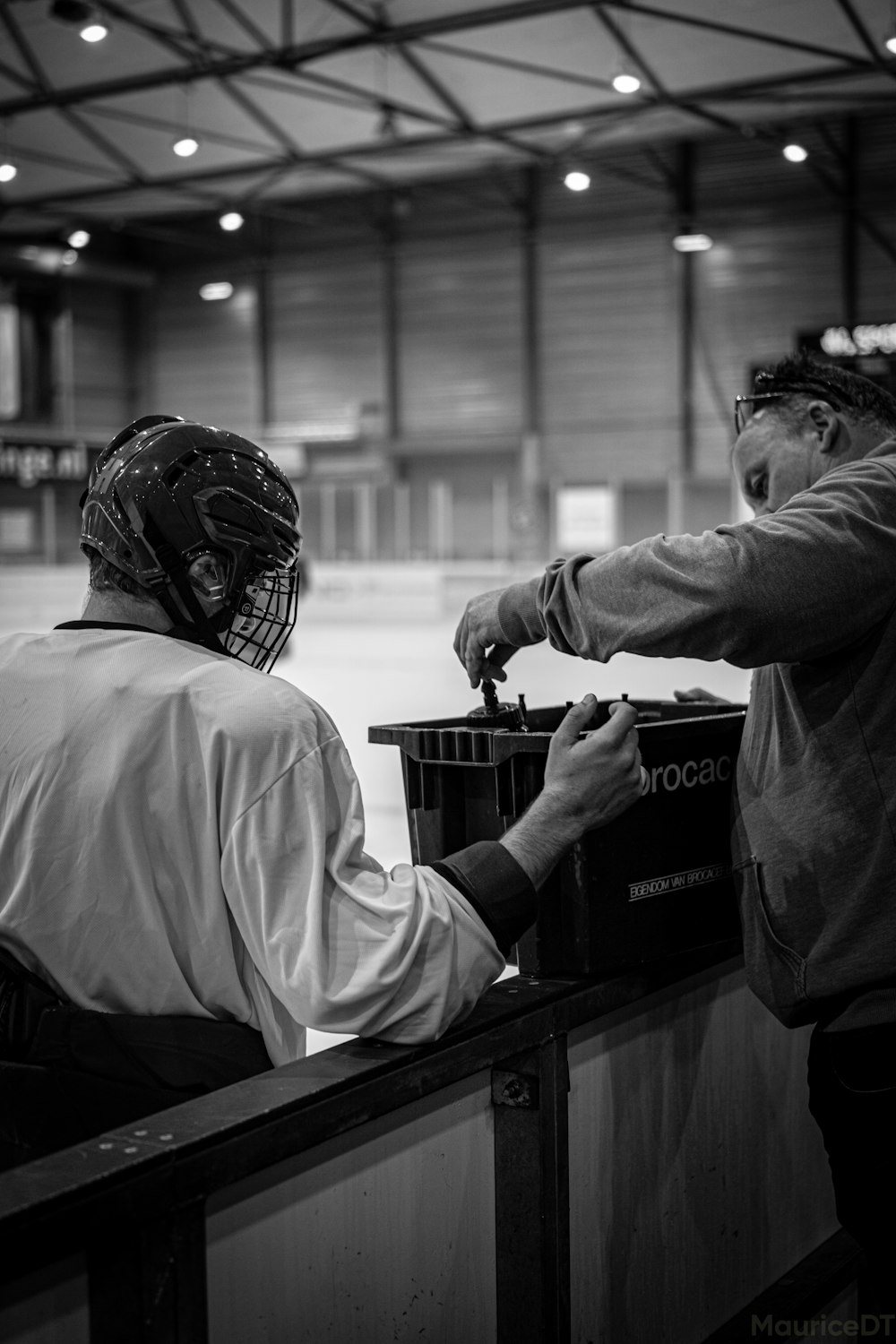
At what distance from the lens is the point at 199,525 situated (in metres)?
1.82

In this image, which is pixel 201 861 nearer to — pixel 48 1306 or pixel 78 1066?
pixel 78 1066

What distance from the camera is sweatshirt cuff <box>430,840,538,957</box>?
182 cm

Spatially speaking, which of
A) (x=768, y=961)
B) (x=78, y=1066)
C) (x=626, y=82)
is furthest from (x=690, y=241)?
(x=78, y=1066)

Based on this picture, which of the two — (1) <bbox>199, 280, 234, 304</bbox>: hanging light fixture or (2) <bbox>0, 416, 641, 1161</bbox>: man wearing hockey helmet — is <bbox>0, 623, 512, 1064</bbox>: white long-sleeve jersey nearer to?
(2) <bbox>0, 416, 641, 1161</bbox>: man wearing hockey helmet

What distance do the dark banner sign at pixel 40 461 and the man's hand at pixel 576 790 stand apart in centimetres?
2061

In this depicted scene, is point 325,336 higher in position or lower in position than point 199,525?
higher

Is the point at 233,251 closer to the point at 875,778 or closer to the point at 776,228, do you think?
the point at 776,228

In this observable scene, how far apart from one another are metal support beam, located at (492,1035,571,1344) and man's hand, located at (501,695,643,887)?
0.34 metres

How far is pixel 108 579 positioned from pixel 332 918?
0.57 metres

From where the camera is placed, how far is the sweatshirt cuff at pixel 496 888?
1818 mm

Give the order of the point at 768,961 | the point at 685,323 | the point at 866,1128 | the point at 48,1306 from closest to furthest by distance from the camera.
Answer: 1. the point at 48,1306
2. the point at 866,1128
3. the point at 768,961
4. the point at 685,323

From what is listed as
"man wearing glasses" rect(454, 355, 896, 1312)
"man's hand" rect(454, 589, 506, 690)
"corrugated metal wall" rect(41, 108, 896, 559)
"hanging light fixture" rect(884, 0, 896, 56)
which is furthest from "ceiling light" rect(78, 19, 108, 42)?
"man wearing glasses" rect(454, 355, 896, 1312)

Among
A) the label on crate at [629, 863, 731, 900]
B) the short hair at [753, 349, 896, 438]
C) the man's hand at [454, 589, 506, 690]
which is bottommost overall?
the label on crate at [629, 863, 731, 900]

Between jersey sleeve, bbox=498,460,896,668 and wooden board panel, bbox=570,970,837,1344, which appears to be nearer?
jersey sleeve, bbox=498,460,896,668
